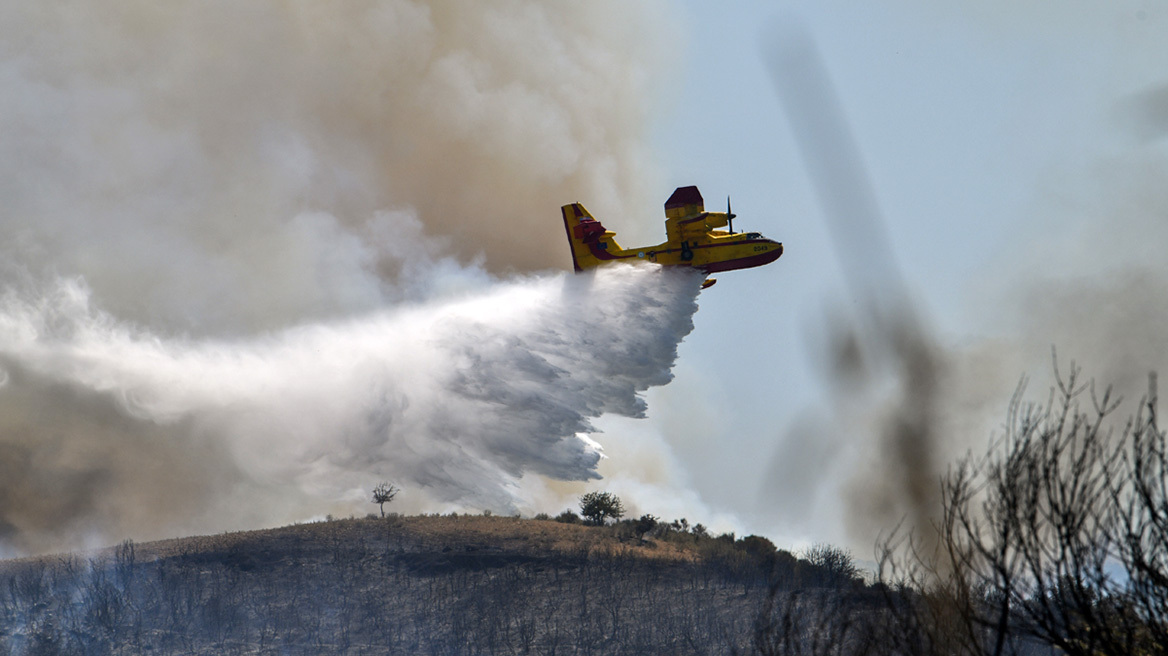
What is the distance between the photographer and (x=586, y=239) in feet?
187

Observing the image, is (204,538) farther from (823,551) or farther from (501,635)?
(823,551)

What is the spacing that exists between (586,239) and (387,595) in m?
22.5

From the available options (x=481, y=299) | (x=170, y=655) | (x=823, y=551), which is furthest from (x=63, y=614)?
(x=823, y=551)

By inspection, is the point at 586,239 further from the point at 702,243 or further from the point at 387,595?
the point at 387,595

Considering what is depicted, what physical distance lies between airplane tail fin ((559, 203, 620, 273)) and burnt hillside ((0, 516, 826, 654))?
701 inches

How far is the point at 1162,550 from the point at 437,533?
191 ft

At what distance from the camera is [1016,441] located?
53.9 ft

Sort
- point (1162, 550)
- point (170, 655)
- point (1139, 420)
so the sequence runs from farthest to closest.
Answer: point (170, 655) < point (1162, 550) < point (1139, 420)

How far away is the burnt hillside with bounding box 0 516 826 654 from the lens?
2084 inches

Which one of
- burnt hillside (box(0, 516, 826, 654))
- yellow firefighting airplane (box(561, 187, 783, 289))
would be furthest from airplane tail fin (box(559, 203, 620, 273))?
burnt hillside (box(0, 516, 826, 654))

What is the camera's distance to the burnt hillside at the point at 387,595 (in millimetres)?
52938

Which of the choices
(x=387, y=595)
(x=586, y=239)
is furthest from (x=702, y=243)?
(x=387, y=595)

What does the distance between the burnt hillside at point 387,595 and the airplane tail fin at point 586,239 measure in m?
17.8

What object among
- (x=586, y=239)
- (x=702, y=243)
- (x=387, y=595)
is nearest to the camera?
(x=702, y=243)
